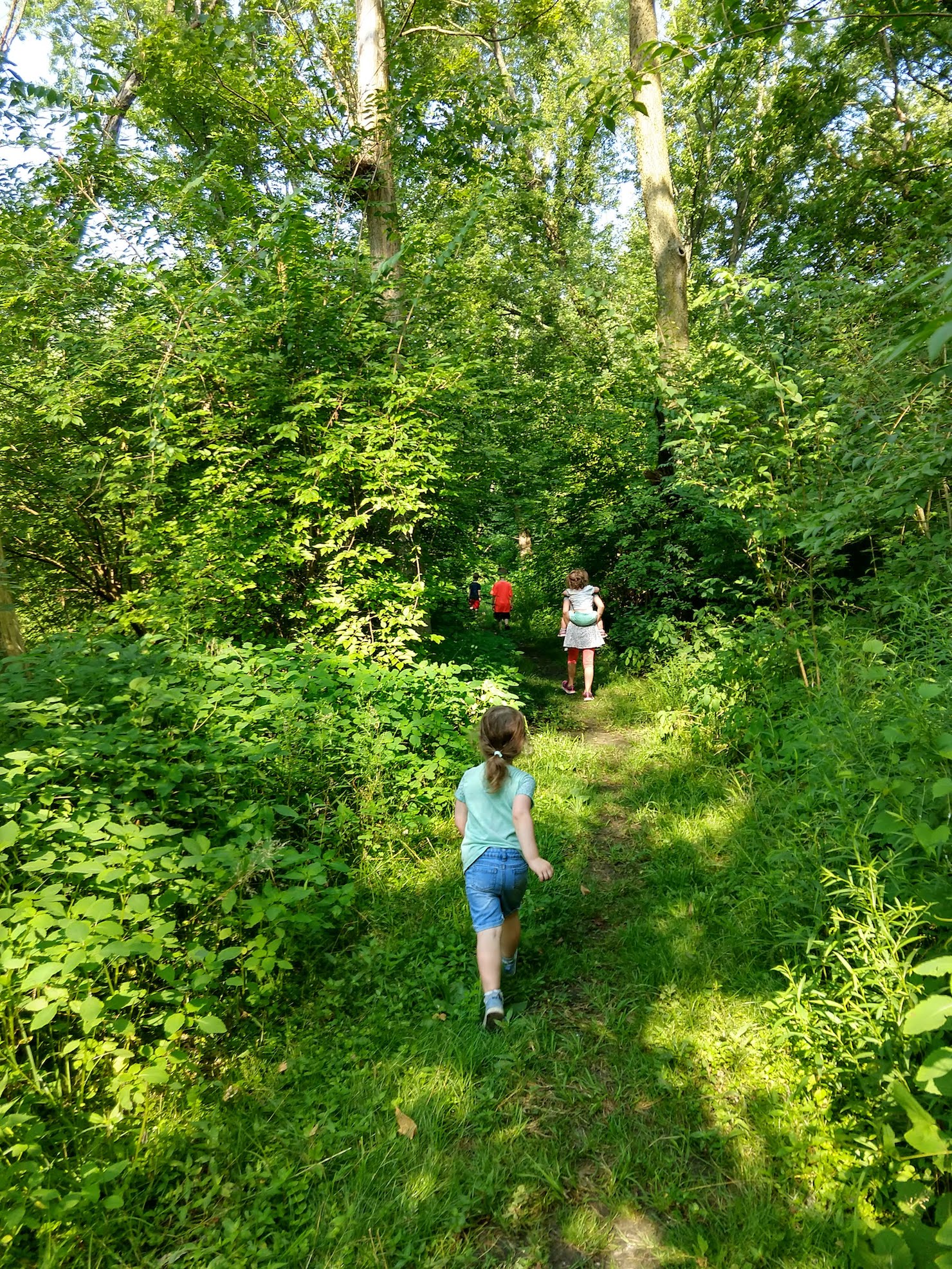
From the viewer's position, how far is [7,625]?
422 centimetres

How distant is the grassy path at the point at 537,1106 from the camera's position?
81.0 inches

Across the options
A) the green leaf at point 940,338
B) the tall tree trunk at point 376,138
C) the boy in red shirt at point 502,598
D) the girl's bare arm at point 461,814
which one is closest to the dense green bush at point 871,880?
the green leaf at point 940,338

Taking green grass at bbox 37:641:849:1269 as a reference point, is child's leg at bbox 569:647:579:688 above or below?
above

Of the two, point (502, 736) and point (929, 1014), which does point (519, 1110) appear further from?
point (929, 1014)

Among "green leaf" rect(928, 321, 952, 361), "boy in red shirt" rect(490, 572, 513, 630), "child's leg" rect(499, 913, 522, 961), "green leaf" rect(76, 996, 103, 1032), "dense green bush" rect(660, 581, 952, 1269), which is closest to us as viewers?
"green leaf" rect(928, 321, 952, 361)

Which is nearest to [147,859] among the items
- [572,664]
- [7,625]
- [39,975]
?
[39,975]

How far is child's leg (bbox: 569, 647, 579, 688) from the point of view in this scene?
811 cm

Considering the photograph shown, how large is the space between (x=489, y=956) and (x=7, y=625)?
3.68 metres

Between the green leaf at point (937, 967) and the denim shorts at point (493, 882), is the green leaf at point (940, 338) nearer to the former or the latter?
the green leaf at point (937, 967)

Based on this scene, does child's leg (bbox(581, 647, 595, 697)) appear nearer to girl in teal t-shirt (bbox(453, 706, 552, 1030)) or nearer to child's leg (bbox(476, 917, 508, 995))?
girl in teal t-shirt (bbox(453, 706, 552, 1030))

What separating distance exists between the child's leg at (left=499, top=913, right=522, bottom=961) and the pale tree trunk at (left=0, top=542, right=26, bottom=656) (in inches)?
134

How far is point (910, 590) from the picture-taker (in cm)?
458

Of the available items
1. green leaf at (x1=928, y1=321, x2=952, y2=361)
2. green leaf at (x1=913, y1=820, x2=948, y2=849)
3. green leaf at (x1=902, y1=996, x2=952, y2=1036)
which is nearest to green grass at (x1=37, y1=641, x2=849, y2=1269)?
green leaf at (x1=902, y1=996, x2=952, y2=1036)

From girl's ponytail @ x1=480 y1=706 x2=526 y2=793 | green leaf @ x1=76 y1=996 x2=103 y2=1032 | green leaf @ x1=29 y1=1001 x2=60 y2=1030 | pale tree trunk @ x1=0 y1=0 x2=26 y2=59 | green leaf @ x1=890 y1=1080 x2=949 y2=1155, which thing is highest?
pale tree trunk @ x1=0 y1=0 x2=26 y2=59
